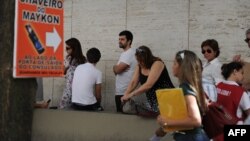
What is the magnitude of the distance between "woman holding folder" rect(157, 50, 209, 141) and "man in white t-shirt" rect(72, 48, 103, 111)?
12.1 ft

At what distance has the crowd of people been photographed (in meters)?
4.36

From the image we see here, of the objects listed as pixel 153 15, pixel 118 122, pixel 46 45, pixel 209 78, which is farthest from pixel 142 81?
pixel 153 15

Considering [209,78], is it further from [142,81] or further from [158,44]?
[158,44]

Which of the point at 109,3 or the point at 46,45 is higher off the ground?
the point at 109,3

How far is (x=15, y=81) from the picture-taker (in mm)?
5004

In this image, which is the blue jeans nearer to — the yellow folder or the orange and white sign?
the yellow folder

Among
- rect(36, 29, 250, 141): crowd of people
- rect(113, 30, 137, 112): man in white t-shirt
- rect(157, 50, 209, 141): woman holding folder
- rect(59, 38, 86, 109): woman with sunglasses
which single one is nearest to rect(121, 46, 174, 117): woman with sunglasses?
rect(36, 29, 250, 141): crowd of people

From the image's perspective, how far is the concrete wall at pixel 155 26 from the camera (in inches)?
330

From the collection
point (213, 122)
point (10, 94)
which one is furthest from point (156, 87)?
point (10, 94)

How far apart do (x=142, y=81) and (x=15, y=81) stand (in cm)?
249

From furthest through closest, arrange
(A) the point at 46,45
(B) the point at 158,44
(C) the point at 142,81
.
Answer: (B) the point at 158,44, (C) the point at 142,81, (A) the point at 46,45

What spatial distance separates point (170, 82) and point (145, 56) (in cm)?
52

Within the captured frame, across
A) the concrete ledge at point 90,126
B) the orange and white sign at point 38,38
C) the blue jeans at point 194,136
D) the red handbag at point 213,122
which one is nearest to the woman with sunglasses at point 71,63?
the concrete ledge at point 90,126

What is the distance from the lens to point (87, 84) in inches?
318
